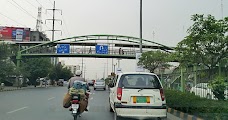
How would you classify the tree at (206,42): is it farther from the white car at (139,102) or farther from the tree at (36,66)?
the tree at (36,66)

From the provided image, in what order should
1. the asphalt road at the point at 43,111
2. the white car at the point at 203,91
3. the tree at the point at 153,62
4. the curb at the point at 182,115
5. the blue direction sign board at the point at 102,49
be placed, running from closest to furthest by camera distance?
the curb at the point at 182,115 < the asphalt road at the point at 43,111 < the white car at the point at 203,91 < the tree at the point at 153,62 < the blue direction sign board at the point at 102,49

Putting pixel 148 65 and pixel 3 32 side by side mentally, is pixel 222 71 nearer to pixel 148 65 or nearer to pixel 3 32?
pixel 148 65

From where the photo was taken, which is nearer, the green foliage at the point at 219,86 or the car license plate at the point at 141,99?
the car license plate at the point at 141,99

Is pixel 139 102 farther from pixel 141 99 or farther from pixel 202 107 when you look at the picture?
pixel 202 107

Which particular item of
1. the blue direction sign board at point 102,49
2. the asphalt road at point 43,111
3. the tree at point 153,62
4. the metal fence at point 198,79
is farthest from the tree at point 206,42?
the blue direction sign board at point 102,49

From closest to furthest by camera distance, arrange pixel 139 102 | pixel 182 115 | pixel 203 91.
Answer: pixel 139 102 → pixel 182 115 → pixel 203 91

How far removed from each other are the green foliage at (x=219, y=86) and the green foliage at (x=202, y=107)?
1.16 ft

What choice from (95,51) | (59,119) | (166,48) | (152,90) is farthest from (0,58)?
(152,90)

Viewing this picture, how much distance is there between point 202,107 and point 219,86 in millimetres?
904

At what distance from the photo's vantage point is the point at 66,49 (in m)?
45.4

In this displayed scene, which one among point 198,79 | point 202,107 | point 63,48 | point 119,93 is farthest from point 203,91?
point 63,48

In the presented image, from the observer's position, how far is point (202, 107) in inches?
396

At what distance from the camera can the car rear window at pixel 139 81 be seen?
30.7 ft

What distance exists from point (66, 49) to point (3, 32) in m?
42.3
